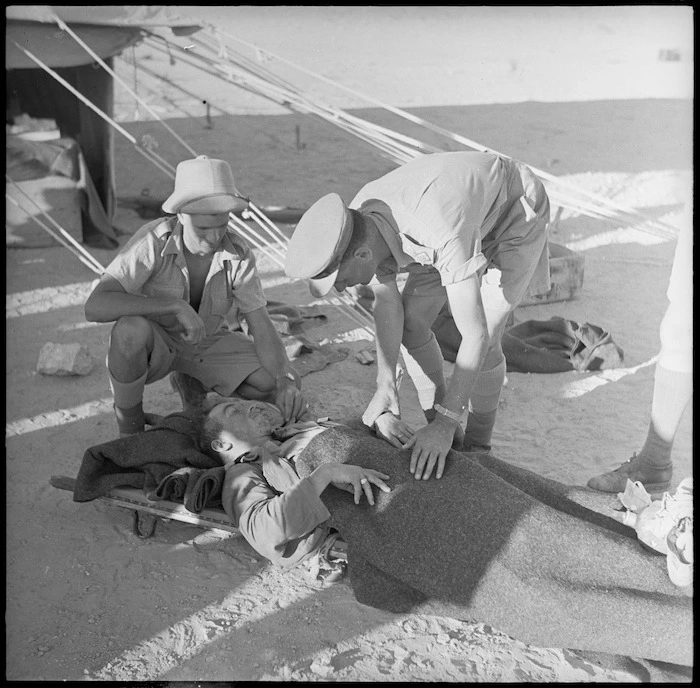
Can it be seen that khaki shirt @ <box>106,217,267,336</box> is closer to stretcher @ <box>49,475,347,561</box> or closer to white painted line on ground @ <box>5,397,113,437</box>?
white painted line on ground @ <box>5,397,113,437</box>

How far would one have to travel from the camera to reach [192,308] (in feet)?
11.3

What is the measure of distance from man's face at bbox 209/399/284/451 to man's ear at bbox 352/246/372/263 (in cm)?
82

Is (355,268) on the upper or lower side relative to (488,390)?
upper

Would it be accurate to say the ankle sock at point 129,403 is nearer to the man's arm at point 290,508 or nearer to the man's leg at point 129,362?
the man's leg at point 129,362

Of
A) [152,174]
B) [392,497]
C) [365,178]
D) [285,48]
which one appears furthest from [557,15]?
[392,497]

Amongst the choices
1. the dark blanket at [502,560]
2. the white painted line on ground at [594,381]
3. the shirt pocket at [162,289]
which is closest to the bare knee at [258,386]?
the shirt pocket at [162,289]

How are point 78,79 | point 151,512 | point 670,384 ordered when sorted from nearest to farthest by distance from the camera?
point 151,512
point 670,384
point 78,79

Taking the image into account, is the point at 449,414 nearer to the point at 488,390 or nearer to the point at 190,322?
the point at 488,390

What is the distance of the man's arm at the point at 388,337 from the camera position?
2.98m

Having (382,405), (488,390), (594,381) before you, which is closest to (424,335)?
(488,390)

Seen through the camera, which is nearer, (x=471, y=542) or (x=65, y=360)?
(x=471, y=542)

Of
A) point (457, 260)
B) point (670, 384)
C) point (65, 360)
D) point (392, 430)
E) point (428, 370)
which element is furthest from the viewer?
point (65, 360)

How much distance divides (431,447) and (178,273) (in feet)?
4.71

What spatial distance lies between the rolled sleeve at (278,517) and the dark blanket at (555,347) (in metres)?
1.96
